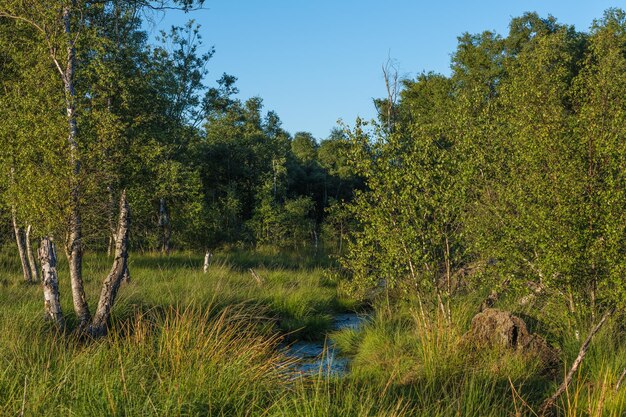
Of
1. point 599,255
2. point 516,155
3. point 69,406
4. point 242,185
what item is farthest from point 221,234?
point 69,406

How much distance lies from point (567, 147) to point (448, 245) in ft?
10.2

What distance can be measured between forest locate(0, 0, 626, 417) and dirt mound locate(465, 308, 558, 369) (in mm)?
42

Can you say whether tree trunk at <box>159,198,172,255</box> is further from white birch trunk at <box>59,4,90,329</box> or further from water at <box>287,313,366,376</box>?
white birch trunk at <box>59,4,90,329</box>

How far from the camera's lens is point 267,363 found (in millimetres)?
7527

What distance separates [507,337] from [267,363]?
538 centimetres

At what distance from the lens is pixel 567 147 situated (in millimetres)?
10961

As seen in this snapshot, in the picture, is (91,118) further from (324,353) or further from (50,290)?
(324,353)

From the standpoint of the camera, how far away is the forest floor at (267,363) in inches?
245

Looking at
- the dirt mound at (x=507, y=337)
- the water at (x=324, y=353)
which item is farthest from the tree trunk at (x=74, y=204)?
the dirt mound at (x=507, y=337)

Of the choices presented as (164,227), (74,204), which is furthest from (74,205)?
(164,227)

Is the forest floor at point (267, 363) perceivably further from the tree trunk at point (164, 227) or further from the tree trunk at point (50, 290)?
the tree trunk at point (164, 227)

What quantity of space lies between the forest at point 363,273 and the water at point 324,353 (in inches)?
4.6

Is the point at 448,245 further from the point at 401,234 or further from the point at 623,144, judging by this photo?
the point at 623,144

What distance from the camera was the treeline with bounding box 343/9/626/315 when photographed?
1009 cm
